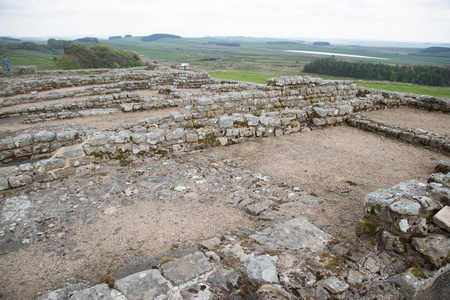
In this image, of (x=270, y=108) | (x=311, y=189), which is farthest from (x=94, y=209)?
(x=270, y=108)

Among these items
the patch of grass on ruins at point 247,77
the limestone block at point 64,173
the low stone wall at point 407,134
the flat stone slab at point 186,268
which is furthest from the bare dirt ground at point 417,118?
the limestone block at point 64,173

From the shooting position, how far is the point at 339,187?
497cm

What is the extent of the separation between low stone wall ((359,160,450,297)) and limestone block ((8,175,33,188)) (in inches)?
236

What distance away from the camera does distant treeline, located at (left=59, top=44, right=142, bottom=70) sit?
27.9 metres

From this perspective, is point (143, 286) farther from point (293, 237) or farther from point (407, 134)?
point (407, 134)

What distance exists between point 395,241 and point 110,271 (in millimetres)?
3527

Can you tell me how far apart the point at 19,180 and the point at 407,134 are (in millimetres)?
9850

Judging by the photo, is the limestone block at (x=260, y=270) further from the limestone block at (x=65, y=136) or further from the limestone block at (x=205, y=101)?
the limestone block at (x=205, y=101)

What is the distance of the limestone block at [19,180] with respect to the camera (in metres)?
4.76

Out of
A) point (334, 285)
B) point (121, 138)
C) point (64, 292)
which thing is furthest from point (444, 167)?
point (121, 138)

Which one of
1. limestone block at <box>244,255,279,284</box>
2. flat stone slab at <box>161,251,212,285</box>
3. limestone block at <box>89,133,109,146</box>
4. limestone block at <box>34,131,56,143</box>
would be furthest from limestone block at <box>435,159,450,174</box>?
limestone block at <box>34,131,56,143</box>

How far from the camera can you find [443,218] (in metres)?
3.07

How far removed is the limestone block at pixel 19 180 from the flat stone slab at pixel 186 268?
12.7ft

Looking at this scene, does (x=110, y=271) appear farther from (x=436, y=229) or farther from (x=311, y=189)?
(x=436, y=229)
